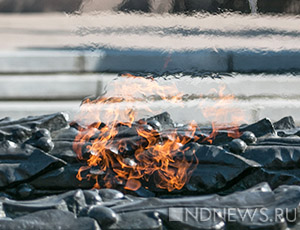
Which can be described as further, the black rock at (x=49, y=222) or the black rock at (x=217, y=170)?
the black rock at (x=217, y=170)

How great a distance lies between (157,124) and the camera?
1250mm

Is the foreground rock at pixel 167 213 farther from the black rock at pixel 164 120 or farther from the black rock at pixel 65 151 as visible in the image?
the black rock at pixel 164 120

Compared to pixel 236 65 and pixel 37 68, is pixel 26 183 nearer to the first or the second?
pixel 236 65

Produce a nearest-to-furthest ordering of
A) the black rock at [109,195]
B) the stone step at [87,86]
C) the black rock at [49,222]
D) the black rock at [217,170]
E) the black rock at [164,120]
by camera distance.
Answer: the black rock at [49,222] < the black rock at [109,195] < the black rock at [217,170] < the black rock at [164,120] < the stone step at [87,86]

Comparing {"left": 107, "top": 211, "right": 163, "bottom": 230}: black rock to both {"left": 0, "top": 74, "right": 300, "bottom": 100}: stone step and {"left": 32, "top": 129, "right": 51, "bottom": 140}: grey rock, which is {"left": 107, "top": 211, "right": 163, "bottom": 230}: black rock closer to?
{"left": 32, "top": 129, "right": 51, "bottom": 140}: grey rock

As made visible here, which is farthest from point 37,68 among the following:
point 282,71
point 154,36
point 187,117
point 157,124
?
point 157,124

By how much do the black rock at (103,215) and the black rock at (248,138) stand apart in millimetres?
408

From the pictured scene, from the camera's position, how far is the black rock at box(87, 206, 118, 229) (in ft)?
2.64

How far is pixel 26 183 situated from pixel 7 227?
0.91 ft

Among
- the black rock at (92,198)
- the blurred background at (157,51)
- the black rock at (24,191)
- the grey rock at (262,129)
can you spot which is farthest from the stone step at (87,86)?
the black rock at (92,198)

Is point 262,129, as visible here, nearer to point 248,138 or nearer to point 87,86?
point 248,138

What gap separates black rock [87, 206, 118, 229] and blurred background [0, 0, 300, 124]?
1090 mm

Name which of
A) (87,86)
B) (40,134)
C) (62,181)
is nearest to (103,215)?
(62,181)

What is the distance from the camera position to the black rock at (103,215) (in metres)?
0.81
